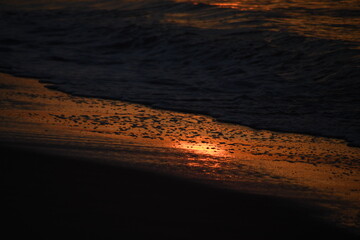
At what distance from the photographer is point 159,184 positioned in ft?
12.5

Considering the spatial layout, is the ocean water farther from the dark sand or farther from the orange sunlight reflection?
the dark sand

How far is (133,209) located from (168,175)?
32.6 inches

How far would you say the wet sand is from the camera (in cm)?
316

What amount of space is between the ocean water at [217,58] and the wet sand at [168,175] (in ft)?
2.77

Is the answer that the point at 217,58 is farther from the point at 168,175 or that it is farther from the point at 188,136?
the point at 168,175

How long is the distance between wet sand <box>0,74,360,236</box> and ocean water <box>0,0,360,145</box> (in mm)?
844

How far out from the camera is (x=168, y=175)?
159 inches

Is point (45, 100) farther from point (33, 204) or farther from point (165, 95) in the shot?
point (33, 204)

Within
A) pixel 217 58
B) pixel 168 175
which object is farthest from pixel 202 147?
pixel 217 58

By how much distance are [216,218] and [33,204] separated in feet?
3.77

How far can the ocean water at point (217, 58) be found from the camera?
6.91 m

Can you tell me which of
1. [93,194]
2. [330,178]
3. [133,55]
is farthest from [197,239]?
[133,55]

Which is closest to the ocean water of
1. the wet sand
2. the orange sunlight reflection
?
the wet sand

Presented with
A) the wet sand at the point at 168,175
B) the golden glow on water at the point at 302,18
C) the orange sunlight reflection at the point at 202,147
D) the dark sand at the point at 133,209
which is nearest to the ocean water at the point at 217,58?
the golden glow on water at the point at 302,18
